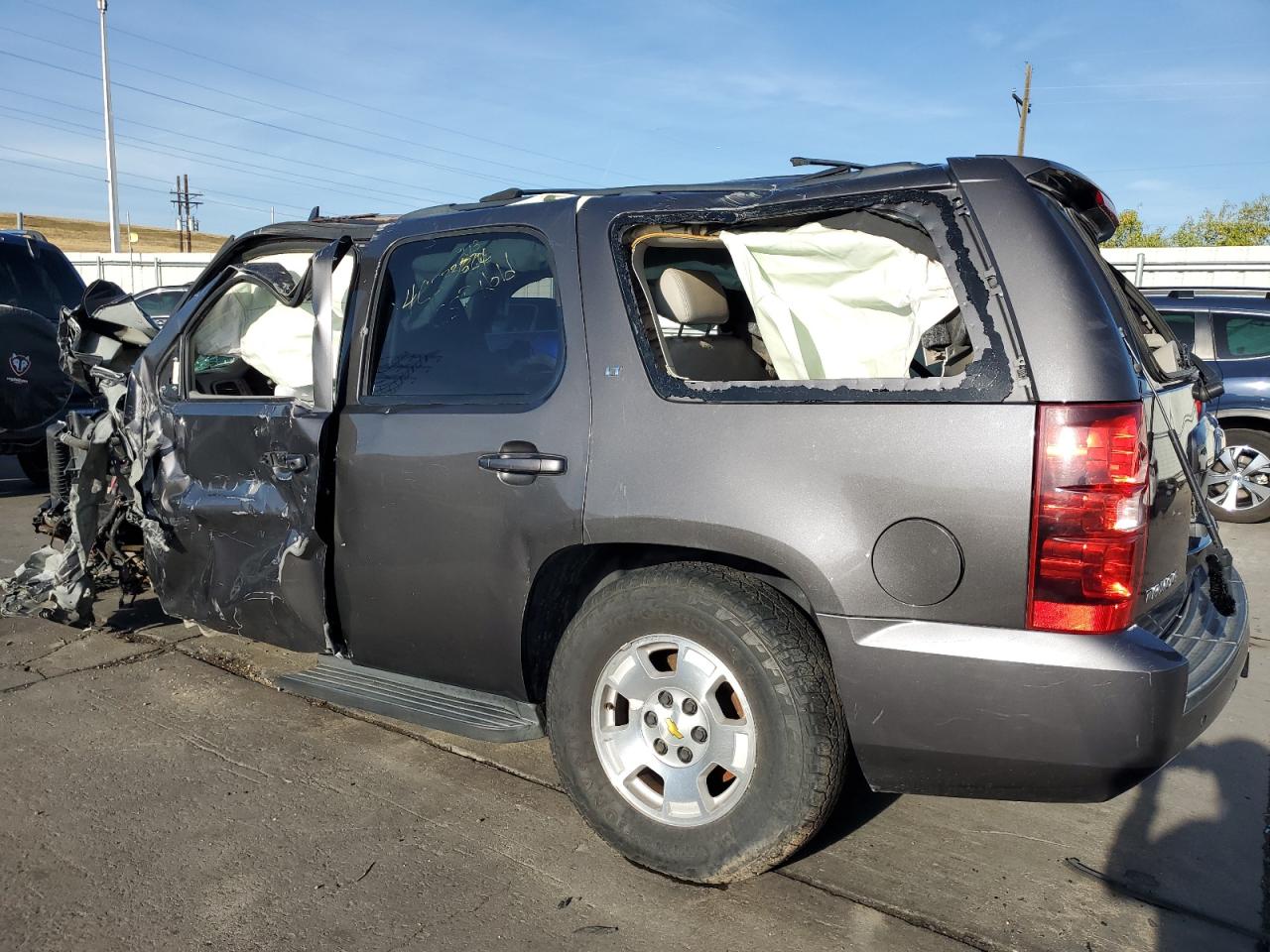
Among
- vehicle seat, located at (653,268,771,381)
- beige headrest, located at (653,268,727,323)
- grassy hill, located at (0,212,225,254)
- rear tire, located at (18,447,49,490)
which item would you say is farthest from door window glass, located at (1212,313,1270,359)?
grassy hill, located at (0,212,225,254)

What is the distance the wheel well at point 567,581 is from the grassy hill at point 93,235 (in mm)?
68002

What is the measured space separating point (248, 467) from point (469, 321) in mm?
1089

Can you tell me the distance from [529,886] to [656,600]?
2.91 feet

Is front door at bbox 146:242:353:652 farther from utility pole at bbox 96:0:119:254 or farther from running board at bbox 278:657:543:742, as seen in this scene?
utility pole at bbox 96:0:119:254

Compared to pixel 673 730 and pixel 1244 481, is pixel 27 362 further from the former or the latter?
pixel 1244 481

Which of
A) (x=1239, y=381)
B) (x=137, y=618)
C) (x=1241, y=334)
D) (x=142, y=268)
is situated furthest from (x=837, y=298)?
(x=142, y=268)

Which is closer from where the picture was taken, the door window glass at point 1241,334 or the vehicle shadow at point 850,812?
the vehicle shadow at point 850,812

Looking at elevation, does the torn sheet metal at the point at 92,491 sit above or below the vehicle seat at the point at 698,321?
below

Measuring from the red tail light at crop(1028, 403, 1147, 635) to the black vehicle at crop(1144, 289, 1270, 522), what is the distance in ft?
23.3

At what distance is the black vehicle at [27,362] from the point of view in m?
8.12

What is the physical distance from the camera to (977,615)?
2373 millimetres

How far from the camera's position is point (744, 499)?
2613 mm

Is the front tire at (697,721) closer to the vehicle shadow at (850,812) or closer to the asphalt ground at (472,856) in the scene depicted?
the asphalt ground at (472,856)

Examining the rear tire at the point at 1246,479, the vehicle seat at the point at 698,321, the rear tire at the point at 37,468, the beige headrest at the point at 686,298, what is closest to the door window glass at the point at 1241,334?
the rear tire at the point at 1246,479
